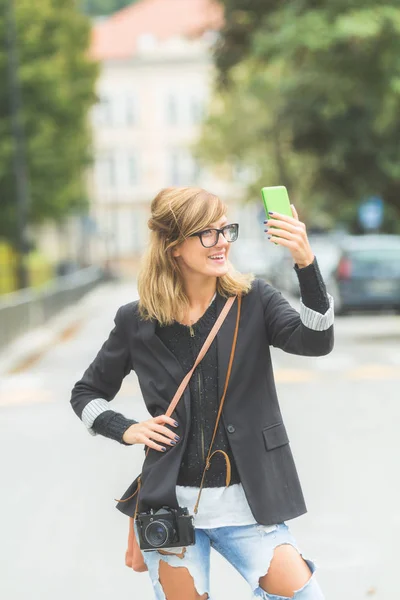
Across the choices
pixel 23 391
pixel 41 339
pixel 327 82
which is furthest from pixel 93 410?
pixel 327 82

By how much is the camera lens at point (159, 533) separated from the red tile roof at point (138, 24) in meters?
89.4

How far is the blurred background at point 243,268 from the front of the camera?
21.9 ft

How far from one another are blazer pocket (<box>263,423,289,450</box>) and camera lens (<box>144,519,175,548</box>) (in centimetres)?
32

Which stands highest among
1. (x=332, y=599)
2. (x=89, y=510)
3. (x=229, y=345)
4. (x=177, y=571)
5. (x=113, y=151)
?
(x=229, y=345)

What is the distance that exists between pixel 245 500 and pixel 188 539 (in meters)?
0.17

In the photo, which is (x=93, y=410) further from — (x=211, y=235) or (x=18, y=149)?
(x=18, y=149)

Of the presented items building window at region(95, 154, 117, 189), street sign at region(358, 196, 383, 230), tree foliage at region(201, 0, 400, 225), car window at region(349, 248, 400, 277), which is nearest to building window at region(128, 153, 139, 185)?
building window at region(95, 154, 117, 189)

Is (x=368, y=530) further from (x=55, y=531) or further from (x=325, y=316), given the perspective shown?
(x=325, y=316)

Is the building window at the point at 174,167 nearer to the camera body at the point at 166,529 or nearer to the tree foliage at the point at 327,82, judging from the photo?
the tree foliage at the point at 327,82

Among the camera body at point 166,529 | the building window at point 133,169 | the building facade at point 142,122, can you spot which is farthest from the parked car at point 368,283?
the building window at point 133,169

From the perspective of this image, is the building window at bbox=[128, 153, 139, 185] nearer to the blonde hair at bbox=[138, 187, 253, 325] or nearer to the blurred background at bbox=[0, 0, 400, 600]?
the blurred background at bbox=[0, 0, 400, 600]

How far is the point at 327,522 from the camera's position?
6992 millimetres

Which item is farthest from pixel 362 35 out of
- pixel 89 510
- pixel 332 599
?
pixel 332 599

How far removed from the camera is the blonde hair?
340 cm
